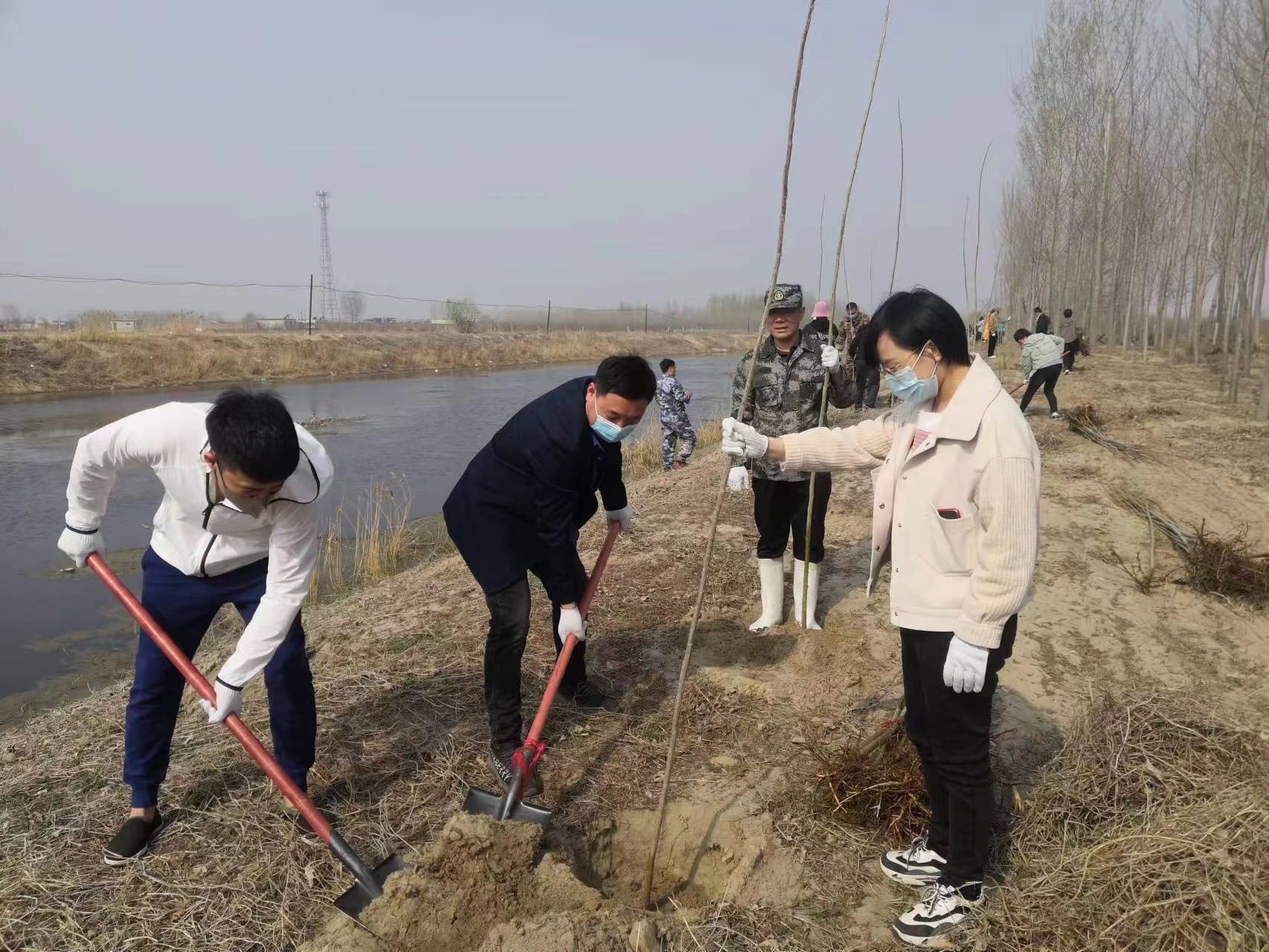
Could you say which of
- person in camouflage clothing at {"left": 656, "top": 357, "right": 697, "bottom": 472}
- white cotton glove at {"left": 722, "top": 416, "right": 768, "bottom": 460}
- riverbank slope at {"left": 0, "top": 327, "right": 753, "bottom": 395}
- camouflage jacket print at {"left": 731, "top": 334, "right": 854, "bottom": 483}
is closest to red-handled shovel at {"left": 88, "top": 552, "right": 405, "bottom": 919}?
white cotton glove at {"left": 722, "top": 416, "right": 768, "bottom": 460}

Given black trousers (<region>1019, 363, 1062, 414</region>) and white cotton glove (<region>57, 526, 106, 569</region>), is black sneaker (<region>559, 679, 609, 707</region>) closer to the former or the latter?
white cotton glove (<region>57, 526, 106, 569</region>)

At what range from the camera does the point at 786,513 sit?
402 centimetres

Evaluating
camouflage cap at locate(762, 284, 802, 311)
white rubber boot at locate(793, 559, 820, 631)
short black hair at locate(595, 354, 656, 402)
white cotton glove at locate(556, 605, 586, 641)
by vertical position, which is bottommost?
white rubber boot at locate(793, 559, 820, 631)

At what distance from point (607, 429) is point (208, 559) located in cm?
135

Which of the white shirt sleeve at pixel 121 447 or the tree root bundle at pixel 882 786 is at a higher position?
the white shirt sleeve at pixel 121 447

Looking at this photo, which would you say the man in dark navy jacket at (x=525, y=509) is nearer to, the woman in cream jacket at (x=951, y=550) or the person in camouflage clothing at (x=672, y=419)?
the woman in cream jacket at (x=951, y=550)

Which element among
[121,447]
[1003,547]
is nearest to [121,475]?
[121,447]

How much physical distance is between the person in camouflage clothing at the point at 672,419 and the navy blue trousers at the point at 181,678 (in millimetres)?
7686

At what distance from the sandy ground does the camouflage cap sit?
172cm

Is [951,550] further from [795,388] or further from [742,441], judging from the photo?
[795,388]

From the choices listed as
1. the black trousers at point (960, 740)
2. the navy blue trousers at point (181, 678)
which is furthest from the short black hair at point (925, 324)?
the navy blue trousers at point (181, 678)

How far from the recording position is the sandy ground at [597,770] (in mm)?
2236

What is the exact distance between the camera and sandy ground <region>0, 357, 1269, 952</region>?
2236 millimetres

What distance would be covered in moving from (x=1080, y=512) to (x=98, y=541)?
6914 mm
